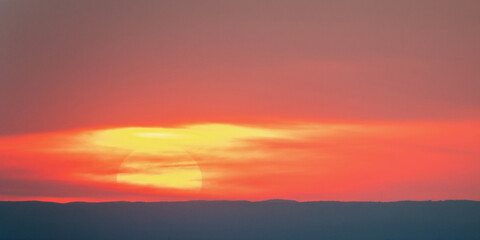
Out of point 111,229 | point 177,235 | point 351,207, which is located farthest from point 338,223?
point 111,229

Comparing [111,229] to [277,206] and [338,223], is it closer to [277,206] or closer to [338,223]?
[277,206]

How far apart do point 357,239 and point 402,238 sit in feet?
11.6

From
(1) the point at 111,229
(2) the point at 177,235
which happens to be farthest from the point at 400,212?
(1) the point at 111,229

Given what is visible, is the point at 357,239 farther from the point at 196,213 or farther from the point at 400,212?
the point at 196,213

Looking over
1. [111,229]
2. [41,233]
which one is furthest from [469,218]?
[41,233]

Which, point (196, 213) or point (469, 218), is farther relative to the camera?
point (196, 213)

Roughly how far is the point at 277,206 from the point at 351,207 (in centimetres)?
620

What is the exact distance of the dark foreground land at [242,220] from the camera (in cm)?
5312

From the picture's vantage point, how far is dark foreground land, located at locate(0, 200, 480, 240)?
5312cm

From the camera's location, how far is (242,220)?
5631 centimetres

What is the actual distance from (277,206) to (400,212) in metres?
9.79

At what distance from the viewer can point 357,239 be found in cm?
5325

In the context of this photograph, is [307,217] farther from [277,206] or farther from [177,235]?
[177,235]

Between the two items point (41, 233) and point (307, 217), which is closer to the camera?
point (41, 233)
